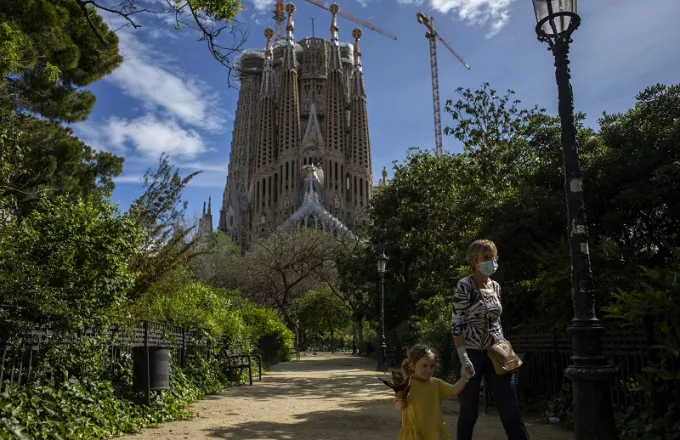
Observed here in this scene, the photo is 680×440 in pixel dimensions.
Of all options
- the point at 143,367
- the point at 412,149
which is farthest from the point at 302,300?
the point at 143,367

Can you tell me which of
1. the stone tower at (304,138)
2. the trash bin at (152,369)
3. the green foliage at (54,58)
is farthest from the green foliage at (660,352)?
the stone tower at (304,138)

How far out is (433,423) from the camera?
3568 mm

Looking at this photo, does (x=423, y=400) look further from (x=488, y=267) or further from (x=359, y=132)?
(x=359, y=132)

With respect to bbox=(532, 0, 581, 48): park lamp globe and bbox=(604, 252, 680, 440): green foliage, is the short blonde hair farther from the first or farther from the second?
bbox=(532, 0, 581, 48): park lamp globe

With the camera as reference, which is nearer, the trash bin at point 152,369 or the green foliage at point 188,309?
the trash bin at point 152,369

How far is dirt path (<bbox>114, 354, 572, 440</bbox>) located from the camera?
6410 millimetres

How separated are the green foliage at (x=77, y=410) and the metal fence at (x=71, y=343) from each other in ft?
0.53

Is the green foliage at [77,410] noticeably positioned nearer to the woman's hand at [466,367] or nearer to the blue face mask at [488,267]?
the woman's hand at [466,367]

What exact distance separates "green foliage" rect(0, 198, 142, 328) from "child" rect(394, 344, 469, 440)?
3868 millimetres

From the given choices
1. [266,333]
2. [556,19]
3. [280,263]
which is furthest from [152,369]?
[280,263]

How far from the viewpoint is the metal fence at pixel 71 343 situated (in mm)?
5047

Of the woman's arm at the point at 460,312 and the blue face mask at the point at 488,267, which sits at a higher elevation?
the blue face mask at the point at 488,267

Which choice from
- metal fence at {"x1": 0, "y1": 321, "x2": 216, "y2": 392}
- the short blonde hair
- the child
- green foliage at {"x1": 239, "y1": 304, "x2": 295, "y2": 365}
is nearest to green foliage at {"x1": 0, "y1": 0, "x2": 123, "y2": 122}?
metal fence at {"x1": 0, "y1": 321, "x2": 216, "y2": 392}

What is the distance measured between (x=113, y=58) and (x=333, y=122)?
3334 inches
